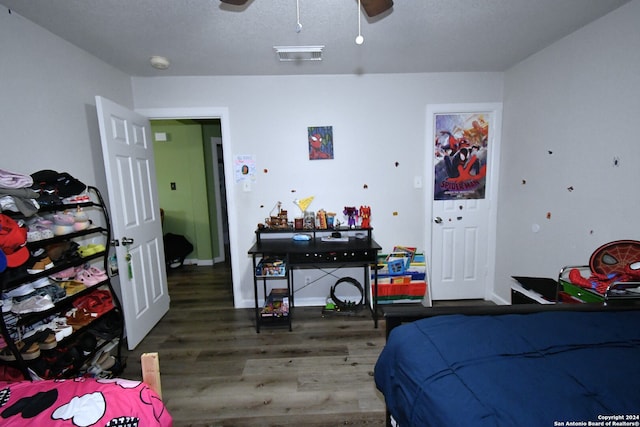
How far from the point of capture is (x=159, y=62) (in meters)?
2.27

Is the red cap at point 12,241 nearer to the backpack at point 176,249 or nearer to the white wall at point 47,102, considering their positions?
the white wall at point 47,102

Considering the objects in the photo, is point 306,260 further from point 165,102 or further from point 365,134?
point 165,102

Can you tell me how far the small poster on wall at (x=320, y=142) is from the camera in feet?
9.20

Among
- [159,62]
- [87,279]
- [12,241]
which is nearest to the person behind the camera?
[12,241]

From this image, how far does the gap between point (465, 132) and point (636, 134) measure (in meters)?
1.31

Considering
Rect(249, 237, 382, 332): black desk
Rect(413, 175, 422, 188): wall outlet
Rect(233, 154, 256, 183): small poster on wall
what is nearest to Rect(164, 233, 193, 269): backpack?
Rect(233, 154, 256, 183): small poster on wall

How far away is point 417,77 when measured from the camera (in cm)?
276

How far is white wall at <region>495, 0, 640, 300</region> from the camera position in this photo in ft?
5.63

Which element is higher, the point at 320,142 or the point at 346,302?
the point at 320,142

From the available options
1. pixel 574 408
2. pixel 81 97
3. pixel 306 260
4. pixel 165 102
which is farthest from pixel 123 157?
pixel 574 408

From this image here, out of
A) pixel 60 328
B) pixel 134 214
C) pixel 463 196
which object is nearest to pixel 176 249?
pixel 134 214

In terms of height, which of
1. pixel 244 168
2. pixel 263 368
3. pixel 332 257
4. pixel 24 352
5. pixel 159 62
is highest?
pixel 159 62

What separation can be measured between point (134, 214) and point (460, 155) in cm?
328

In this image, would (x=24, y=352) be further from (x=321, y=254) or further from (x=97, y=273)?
(x=321, y=254)
